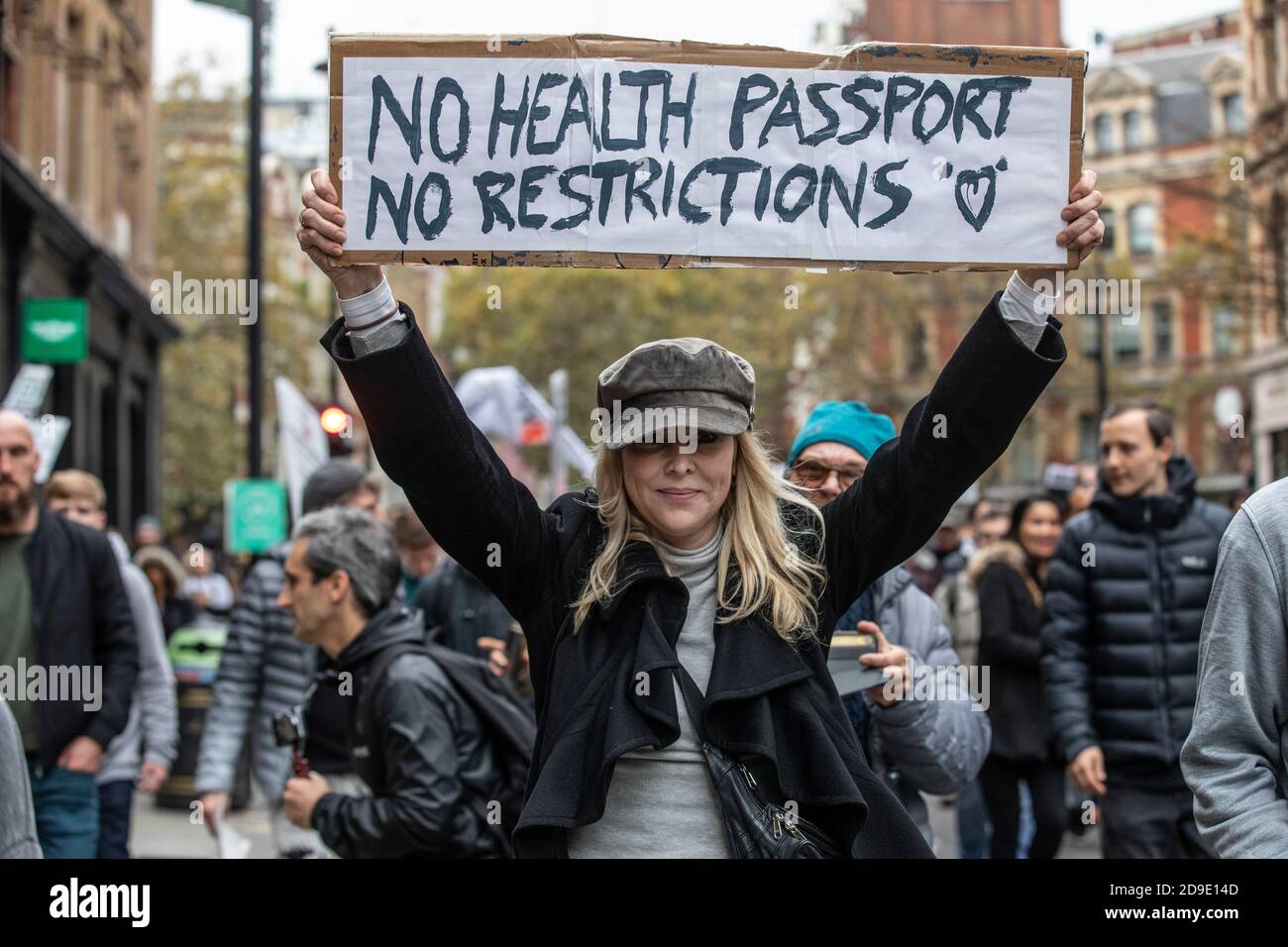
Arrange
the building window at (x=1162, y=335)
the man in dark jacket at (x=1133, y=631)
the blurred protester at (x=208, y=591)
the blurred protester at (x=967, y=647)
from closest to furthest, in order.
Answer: the man in dark jacket at (x=1133, y=631)
the blurred protester at (x=967, y=647)
the blurred protester at (x=208, y=591)
the building window at (x=1162, y=335)

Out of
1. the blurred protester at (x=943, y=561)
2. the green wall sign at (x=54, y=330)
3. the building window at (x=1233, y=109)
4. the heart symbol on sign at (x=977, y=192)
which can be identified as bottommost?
the blurred protester at (x=943, y=561)

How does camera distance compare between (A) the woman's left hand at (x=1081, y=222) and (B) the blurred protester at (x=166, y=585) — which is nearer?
(A) the woman's left hand at (x=1081, y=222)

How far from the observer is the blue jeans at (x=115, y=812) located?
6.79 m

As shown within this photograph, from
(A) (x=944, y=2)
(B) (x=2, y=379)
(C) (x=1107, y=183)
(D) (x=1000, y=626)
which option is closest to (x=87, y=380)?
(B) (x=2, y=379)

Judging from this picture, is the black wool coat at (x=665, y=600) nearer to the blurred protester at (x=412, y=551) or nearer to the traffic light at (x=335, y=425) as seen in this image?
the blurred protester at (x=412, y=551)

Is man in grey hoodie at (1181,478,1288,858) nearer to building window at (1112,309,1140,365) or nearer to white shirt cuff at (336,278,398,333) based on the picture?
white shirt cuff at (336,278,398,333)

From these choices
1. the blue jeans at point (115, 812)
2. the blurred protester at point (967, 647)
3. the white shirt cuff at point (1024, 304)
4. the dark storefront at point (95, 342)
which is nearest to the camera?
the white shirt cuff at point (1024, 304)

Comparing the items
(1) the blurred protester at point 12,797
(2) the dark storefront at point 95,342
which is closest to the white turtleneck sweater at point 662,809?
(1) the blurred protester at point 12,797

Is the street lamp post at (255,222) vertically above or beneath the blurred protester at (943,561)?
above

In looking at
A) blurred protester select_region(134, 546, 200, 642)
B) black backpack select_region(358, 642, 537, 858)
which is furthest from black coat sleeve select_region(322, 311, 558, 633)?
blurred protester select_region(134, 546, 200, 642)

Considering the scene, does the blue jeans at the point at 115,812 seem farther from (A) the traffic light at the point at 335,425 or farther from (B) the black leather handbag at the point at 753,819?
(A) the traffic light at the point at 335,425

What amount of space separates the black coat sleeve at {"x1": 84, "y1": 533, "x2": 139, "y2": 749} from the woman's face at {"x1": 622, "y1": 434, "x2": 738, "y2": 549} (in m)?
3.74

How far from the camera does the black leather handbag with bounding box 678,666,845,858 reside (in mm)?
2750

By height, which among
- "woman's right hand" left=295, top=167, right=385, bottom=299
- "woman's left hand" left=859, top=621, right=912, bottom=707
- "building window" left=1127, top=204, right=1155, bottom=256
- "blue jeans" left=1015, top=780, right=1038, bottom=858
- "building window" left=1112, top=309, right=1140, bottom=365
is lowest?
"blue jeans" left=1015, top=780, right=1038, bottom=858
